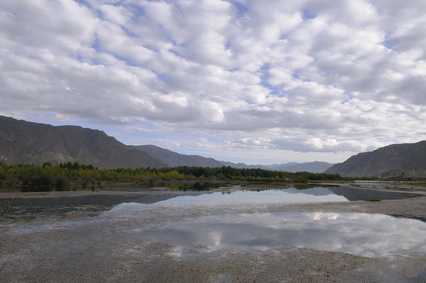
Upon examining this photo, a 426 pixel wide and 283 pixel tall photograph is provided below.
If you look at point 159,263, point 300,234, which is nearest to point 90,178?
point 300,234

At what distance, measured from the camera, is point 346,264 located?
15.7 m

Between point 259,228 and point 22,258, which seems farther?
point 259,228

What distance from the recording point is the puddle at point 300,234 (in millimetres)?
19188

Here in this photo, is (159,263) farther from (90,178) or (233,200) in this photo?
(90,178)

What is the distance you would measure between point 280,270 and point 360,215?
21865mm

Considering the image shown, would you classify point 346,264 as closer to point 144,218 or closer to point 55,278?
point 55,278

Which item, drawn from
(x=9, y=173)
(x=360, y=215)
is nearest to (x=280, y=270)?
(x=360, y=215)

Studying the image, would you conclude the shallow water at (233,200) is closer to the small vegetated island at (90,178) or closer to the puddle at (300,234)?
the puddle at (300,234)

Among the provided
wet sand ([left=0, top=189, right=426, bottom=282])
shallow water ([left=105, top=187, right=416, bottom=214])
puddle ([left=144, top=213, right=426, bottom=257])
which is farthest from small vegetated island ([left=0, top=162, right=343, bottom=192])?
wet sand ([left=0, top=189, right=426, bottom=282])

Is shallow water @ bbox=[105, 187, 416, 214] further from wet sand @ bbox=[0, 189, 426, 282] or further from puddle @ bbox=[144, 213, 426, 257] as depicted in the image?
wet sand @ bbox=[0, 189, 426, 282]

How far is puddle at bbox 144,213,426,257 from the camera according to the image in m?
19.2

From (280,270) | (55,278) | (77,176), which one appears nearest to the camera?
(55,278)

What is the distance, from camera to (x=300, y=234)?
2311cm

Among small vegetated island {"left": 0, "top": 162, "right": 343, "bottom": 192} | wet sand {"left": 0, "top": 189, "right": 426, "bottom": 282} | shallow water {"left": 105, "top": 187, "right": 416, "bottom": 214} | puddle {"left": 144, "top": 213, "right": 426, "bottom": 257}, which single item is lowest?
wet sand {"left": 0, "top": 189, "right": 426, "bottom": 282}
